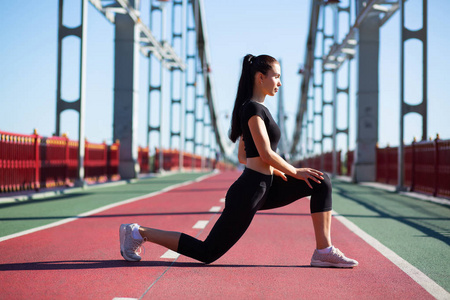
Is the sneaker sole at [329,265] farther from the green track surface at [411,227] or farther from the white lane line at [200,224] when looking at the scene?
the white lane line at [200,224]

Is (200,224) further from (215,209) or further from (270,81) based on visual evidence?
(270,81)

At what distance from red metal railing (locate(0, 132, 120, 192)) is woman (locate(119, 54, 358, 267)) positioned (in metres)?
7.72

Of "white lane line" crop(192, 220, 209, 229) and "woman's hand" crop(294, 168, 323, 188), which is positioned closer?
"woman's hand" crop(294, 168, 323, 188)

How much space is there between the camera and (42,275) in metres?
→ 3.70

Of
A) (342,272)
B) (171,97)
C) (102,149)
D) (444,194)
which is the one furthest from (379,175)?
(171,97)

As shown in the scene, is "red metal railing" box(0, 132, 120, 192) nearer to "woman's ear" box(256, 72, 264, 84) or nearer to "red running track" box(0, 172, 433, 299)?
"red running track" box(0, 172, 433, 299)

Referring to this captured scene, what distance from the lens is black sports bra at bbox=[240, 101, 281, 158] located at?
12.6ft

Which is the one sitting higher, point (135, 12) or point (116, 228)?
point (135, 12)

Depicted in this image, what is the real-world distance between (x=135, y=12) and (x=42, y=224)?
55.5 ft

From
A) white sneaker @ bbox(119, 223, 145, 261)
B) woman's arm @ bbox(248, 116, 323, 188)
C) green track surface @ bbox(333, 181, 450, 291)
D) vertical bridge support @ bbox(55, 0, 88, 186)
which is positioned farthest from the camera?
vertical bridge support @ bbox(55, 0, 88, 186)

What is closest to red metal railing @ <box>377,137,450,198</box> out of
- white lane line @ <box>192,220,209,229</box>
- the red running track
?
the red running track

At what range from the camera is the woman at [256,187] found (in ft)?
12.6

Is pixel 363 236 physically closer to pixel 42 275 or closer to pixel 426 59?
pixel 42 275

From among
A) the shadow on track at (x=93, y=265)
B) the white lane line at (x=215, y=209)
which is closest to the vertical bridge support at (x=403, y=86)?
the white lane line at (x=215, y=209)
